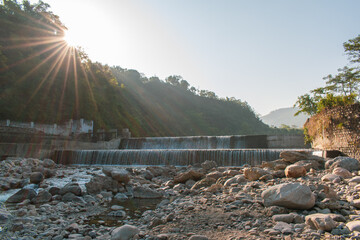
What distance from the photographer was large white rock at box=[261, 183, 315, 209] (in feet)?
12.1

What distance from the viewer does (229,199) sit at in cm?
471

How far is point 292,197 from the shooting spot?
12.2ft

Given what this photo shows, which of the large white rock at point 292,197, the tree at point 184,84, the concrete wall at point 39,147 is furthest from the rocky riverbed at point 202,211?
the tree at point 184,84

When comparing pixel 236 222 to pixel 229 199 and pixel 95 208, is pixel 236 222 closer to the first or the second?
pixel 229 199

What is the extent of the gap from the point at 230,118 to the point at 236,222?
262 feet

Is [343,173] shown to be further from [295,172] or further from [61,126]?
[61,126]

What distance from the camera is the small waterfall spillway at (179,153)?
12773mm

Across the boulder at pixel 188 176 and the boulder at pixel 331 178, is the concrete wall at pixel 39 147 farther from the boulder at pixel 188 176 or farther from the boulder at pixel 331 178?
the boulder at pixel 331 178

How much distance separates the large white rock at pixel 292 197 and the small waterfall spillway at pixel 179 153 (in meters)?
8.53

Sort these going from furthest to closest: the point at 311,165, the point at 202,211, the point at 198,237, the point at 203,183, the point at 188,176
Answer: the point at 188,176, the point at 311,165, the point at 203,183, the point at 202,211, the point at 198,237

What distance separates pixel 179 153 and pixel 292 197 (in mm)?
10786

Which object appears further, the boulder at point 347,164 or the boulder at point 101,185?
the boulder at point 101,185

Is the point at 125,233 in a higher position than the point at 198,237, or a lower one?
lower

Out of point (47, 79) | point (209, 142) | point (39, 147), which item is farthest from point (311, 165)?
point (47, 79)
